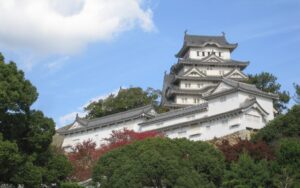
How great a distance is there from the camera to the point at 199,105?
46.5 metres

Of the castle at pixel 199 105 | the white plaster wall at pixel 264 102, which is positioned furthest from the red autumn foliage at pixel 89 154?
the white plaster wall at pixel 264 102

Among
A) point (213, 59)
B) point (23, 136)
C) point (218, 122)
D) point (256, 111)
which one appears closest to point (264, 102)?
point (256, 111)

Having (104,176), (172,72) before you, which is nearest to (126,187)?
(104,176)

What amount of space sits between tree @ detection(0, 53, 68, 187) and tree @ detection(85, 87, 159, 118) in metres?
31.7

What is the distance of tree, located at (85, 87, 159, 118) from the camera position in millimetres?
57750

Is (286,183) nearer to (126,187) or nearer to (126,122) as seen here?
(126,187)

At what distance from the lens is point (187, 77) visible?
60.8 m

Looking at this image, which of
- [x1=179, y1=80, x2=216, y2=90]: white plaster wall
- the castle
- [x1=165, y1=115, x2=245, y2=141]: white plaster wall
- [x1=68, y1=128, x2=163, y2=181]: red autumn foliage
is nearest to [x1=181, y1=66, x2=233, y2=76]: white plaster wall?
the castle

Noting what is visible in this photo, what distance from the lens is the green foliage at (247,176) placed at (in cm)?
2619

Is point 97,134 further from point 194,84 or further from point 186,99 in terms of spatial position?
point 194,84

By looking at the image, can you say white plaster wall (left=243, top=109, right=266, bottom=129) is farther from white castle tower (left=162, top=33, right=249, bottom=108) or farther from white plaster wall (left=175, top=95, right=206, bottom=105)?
white plaster wall (left=175, top=95, right=206, bottom=105)

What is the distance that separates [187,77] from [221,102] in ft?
59.2

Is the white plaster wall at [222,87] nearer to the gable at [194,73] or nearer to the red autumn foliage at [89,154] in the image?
the red autumn foliage at [89,154]

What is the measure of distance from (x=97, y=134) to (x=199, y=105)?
1170 cm
